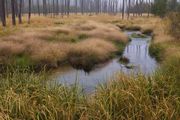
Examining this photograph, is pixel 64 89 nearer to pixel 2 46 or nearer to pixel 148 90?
pixel 148 90

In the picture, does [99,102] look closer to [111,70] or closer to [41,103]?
[41,103]

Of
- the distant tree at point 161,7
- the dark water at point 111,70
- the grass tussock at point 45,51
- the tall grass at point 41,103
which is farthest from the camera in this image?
the distant tree at point 161,7

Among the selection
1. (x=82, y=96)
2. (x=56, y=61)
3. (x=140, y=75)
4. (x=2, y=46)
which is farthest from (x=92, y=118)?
(x=2, y=46)

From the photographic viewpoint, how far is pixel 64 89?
8.03m

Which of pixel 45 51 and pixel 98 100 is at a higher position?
pixel 98 100

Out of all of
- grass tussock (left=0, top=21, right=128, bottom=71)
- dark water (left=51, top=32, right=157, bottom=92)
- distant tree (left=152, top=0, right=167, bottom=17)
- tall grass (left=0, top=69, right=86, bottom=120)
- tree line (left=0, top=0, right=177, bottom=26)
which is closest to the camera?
tall grass (left=0, top=69, right=86, bottom=120)

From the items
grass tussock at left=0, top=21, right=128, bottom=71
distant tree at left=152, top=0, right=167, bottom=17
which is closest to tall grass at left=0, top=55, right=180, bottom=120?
grass tussock at left=0, top=21, right=128, bottom=71

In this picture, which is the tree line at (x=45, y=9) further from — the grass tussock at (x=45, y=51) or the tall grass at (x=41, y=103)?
the tall grass at (x=41, y=103)

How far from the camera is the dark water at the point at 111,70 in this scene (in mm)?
13611

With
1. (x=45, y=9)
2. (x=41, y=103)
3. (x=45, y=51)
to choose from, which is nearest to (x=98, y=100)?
(x=41, y=103)

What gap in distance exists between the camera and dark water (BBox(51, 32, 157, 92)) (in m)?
13.6

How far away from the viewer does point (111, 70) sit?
17484mm

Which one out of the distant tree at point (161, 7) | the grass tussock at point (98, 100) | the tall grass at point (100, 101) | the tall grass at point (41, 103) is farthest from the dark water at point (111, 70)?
the distant tree at point (161, 7)

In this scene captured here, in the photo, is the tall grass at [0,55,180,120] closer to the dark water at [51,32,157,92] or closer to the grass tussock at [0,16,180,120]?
the grass tussock at [0,16,180,120]
